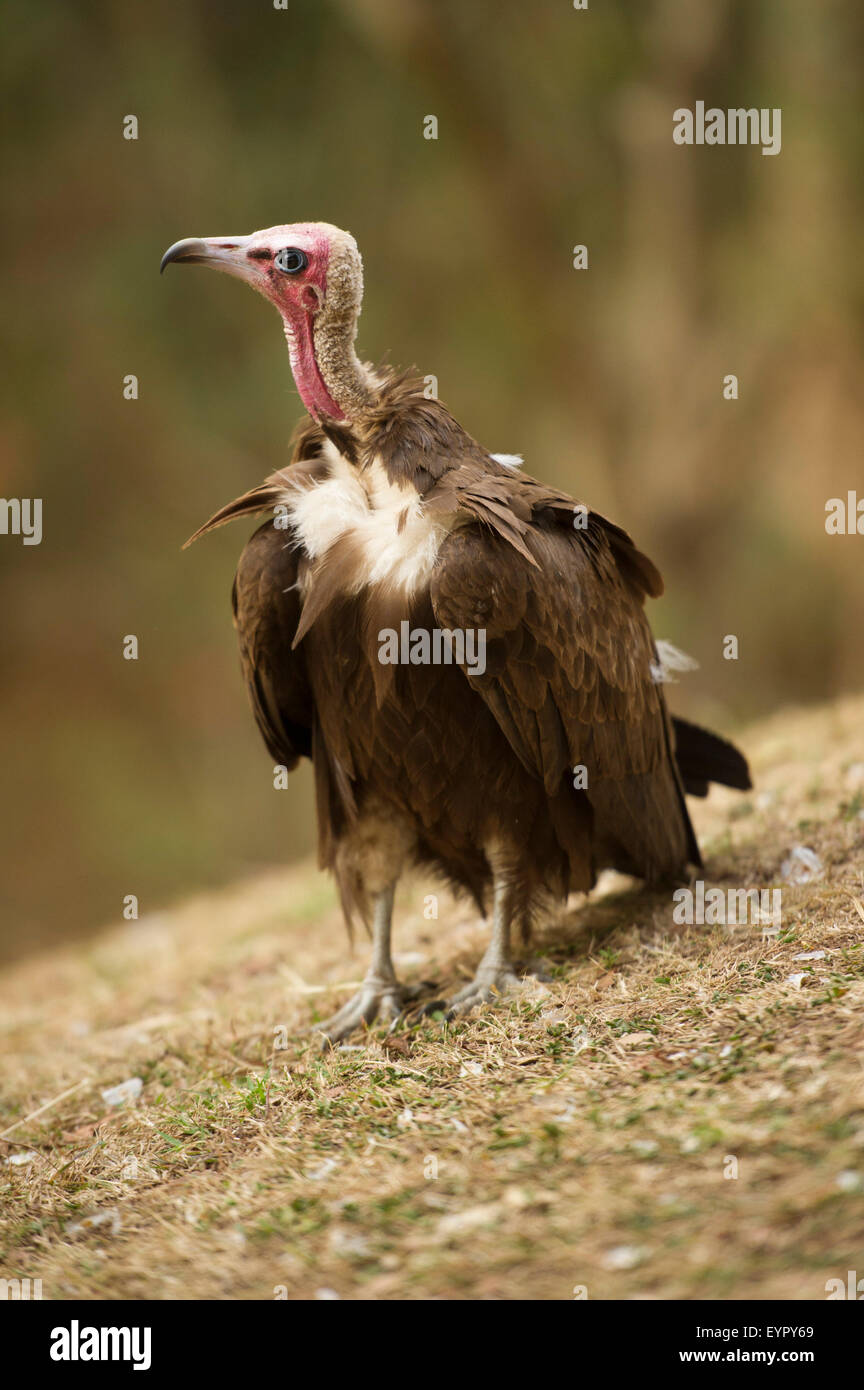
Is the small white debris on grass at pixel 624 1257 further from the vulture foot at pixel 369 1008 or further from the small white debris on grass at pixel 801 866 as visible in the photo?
the small white debris on grass at pixel 801 866

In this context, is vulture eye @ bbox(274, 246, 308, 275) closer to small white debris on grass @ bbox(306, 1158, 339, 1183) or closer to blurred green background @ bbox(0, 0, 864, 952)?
small white debris on grass @ bbox(306, 1158, 339, 1183)

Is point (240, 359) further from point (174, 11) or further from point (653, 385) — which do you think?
point (653, 385)

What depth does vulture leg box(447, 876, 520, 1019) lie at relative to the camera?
14.1 feet

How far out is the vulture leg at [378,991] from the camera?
4479 millimetres

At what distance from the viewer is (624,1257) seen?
251cm

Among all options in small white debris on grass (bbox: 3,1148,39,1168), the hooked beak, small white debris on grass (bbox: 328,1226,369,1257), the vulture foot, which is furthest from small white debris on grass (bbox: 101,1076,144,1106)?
the hooked beak

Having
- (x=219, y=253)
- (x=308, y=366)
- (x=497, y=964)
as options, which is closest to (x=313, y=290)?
(x=308, y=366)

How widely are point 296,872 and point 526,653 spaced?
531 cm

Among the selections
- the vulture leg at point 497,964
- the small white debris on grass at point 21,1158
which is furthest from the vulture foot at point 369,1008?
the small white debris on grass at point 21,1158


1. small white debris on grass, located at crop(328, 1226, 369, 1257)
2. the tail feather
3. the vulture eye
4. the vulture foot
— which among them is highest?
the vulture eye

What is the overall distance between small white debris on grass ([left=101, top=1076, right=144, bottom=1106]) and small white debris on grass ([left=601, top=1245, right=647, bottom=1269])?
2304 mm

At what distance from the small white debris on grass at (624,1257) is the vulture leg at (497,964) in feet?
5.69

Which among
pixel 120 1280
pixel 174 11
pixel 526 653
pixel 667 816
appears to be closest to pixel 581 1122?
pixel 120 1280

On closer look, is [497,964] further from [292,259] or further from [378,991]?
[292,259]
